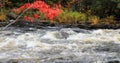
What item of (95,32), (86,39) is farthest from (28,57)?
(95,32)

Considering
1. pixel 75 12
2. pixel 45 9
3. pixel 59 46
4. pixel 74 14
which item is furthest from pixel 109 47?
pixel 75 12

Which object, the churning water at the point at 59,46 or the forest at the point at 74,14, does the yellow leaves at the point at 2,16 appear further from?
the churning water at the point at 59,46

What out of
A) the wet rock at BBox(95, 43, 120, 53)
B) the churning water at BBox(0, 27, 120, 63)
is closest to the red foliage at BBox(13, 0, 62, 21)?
the churning water at BBox(0, 27, 120, 63)

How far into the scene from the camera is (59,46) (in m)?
11.9

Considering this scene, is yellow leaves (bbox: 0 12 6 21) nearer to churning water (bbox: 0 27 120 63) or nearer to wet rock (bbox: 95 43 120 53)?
churning water (bbox: 0 27 120 63)

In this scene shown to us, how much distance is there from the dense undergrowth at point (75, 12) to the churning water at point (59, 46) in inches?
96.8

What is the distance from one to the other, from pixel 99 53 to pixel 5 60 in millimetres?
2993

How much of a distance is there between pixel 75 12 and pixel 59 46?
27.0 feet

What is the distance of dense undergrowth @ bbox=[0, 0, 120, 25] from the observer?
18453mm

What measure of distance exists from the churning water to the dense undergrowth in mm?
2459

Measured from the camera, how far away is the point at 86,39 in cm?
1331

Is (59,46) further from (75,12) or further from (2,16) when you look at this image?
(75,12)

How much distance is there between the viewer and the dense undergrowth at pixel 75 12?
60.5ft

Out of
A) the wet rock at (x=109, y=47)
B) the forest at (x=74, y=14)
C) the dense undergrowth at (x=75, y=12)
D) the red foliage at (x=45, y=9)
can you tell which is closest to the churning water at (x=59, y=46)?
the wet rock at (x=109, y=47)
